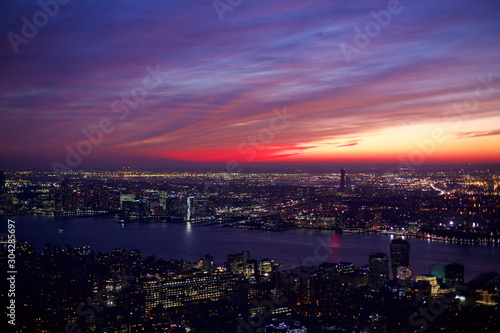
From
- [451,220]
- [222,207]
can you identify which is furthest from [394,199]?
[222,207]

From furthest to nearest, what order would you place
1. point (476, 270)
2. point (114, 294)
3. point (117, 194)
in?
point (117, 194) < point (476, 270) < point (114, 294)

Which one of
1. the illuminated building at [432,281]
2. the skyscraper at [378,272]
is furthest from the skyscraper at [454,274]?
the skyscraper at [378,272]

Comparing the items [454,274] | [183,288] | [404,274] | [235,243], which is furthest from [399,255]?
[235,243]

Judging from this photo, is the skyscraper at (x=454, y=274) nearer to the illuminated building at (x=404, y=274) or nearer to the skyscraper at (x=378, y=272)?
the illuminated building at (x=404, y=274)

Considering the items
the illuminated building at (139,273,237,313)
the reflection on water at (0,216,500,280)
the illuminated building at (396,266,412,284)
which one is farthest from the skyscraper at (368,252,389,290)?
the illuminated building at (139,273,237,313)

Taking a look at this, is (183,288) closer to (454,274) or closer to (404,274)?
(404,274)

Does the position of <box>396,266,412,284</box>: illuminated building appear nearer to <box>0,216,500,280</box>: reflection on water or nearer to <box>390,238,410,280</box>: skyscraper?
<box>390,238,410,280</box>: skyscraper

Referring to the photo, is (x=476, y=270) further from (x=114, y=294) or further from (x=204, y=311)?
(x=114, y=294)

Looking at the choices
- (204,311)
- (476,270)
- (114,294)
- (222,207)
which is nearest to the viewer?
(204,311)

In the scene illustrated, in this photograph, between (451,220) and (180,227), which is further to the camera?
(180,227)
